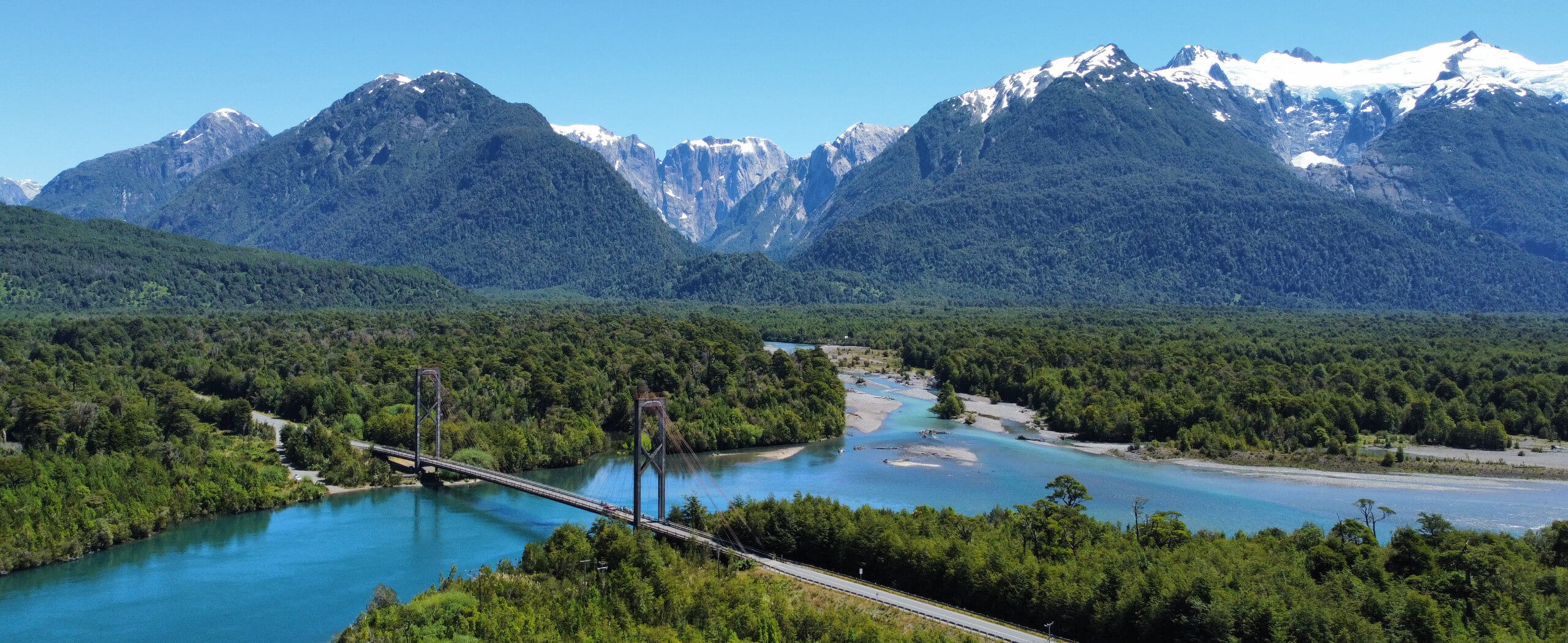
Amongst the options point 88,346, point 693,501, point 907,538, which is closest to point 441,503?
point 693,501

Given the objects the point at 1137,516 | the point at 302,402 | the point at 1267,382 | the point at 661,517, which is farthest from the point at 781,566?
the point at 1267,382


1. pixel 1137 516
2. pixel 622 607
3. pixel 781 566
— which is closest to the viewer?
pixel 622 607

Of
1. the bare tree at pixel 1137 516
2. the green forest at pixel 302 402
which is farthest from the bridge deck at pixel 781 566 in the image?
the green forest at pixel 302 402

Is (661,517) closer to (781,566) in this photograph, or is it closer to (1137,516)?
(781,566)

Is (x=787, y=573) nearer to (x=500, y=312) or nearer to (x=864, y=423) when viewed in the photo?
(x=864, y=423)

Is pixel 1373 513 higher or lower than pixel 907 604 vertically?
higher

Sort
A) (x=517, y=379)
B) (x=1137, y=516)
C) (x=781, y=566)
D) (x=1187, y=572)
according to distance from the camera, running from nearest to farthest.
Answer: (x=1187, y=572) → (x=781, y=566) → (x=1137, y=516) → (x=517, y=379)

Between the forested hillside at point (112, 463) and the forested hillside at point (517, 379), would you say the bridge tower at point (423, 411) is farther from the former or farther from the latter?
the forested hillside at point (112, 463)
